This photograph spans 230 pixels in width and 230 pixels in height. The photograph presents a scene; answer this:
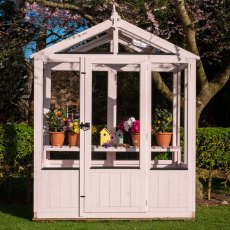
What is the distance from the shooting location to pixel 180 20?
8.42 meters

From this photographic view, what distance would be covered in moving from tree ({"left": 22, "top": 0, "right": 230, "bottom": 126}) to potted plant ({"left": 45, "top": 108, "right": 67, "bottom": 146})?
255 cm

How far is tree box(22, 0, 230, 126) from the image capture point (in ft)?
28.8

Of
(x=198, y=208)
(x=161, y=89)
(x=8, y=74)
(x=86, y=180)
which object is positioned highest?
(x=8, y=74)

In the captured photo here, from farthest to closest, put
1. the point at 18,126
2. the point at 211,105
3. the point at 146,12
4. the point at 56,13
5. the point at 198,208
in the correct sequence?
→ 1. the point at 211,105
2. the point at 18,126
3. the point at 56,13
4. the point at 146,12
5. the point at 198,208

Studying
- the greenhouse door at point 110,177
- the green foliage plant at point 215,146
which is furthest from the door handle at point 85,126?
the green foliage plant at point 215,146

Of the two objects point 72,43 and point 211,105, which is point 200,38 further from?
point 72,43

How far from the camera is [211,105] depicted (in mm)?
16859

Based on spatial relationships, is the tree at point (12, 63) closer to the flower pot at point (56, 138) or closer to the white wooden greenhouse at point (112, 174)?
the flower pot at point (56, 138)

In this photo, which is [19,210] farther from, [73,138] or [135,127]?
[135,127]

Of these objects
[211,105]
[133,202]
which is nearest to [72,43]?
[133,202]

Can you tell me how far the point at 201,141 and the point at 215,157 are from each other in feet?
1.70

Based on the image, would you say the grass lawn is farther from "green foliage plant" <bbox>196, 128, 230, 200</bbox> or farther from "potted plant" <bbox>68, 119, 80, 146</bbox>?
"green foliage plant" <bbox>196, 128, 230, 200</bbox>

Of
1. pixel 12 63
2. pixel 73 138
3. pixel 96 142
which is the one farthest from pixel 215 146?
pixel 12 63

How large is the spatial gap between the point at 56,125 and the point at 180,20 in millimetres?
3018
